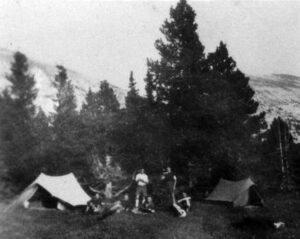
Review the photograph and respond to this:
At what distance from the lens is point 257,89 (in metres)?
163

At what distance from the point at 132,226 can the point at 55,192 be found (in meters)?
6.86

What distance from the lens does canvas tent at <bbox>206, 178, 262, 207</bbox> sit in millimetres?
18175

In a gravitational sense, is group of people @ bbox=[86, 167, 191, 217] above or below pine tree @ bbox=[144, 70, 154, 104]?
below

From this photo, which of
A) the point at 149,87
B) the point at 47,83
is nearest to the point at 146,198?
the point at 149,87

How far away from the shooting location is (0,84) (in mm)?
97562

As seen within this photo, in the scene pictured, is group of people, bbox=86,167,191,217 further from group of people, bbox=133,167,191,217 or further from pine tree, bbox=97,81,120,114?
pine tree, bbox=97,81,120,114

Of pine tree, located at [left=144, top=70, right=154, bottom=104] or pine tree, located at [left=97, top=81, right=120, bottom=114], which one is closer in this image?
pine tree, located at [left=144, top=70, right=154, bottom=104]

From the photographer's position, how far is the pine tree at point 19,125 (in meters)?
26.0

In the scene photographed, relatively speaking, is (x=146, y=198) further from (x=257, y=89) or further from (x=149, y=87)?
(x=257, y=89)

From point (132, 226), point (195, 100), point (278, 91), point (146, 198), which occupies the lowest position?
point (132, 226)

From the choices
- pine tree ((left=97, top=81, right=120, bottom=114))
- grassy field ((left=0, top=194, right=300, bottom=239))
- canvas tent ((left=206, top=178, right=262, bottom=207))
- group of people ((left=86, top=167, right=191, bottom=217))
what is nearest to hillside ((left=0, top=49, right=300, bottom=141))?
pine tree ((left=97, top=81, right=120, bottom=114))

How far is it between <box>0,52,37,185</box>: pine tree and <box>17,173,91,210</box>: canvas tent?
819cm

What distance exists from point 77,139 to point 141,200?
50.2 ft

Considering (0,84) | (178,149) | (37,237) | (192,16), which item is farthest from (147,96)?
(0,84)
